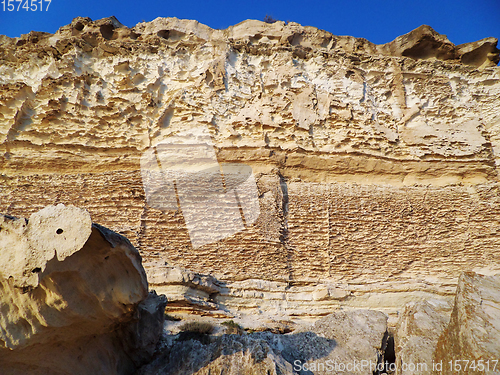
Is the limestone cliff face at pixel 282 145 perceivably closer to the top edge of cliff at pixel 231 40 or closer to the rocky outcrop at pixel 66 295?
the top edge of cliff at pixel 231 40

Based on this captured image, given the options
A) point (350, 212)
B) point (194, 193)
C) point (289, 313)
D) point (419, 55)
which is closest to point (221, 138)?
point (194, 193)

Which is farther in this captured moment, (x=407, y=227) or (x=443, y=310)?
(x=407, y=227)

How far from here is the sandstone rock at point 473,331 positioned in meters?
2.90

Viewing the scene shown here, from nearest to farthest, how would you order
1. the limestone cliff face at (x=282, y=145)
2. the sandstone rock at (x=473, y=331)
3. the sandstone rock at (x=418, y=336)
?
the sandstone rock at (x=473, y=331)
the sandstone rock at (x=418, y=336)
the limestone cliff face at (x=282, y=145)

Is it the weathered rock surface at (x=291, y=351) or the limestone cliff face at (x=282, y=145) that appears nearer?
the weathered rock surface at (x=291, y=351)

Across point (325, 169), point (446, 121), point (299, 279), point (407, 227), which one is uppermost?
point (446, 121)

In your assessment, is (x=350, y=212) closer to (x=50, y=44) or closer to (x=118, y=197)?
(x=118, y=197)

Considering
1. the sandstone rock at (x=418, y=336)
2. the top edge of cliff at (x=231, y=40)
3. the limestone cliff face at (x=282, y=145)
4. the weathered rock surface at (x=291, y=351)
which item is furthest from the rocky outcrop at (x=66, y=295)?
the top edge of cliff at (x=231, y=40)

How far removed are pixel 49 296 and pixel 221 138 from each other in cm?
667

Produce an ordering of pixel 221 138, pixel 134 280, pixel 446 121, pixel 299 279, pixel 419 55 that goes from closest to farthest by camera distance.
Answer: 1. pixel 134 280
2. pixel 299 279
3. pixel 221 138
4. pixel 446 121
5. pixel 419 55

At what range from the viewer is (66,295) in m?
2.82

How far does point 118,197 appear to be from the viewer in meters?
8.13

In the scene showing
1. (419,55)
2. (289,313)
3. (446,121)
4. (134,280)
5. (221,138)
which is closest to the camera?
(134,280)

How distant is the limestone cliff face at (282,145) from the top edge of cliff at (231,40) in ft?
0.14
